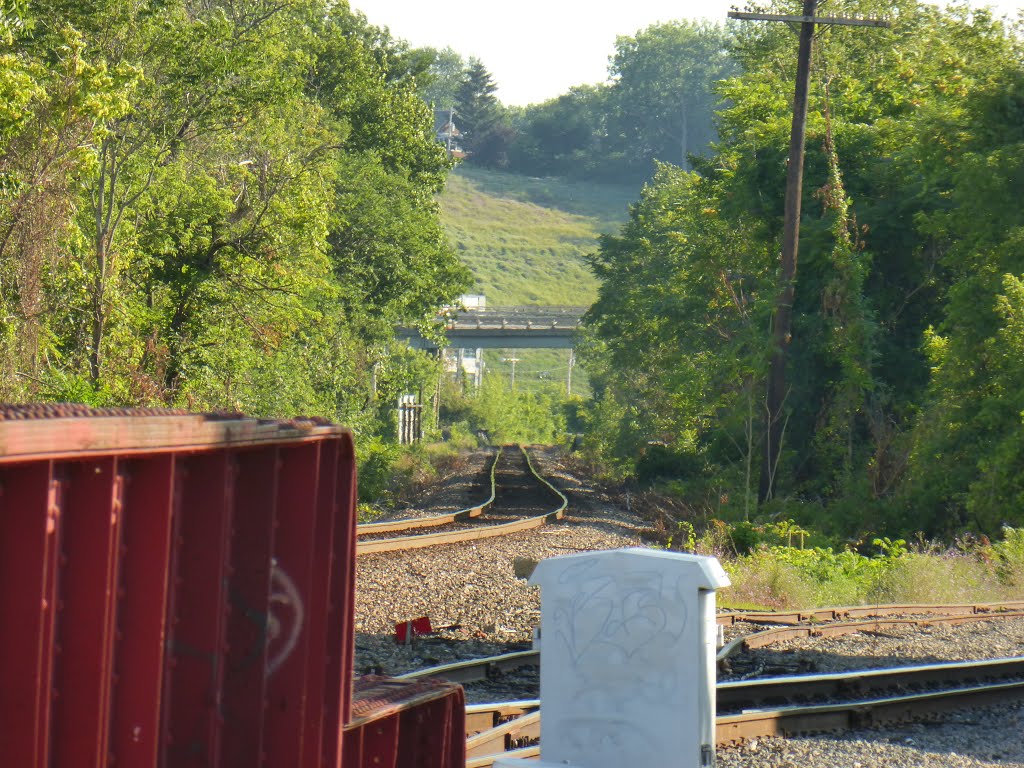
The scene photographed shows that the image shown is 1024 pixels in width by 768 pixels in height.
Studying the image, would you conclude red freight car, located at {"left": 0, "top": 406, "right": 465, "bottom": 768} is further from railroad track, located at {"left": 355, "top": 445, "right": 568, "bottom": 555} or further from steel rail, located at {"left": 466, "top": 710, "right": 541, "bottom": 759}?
railroad track, located at {"left": 355, "top": 445, "right": 568, "bottom": 555}

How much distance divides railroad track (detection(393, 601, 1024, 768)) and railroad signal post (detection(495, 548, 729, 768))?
995mm

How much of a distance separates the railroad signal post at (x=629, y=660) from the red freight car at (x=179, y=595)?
98 centimetres

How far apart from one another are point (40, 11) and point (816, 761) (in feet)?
65.7

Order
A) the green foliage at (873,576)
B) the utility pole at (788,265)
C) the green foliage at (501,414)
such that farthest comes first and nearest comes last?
the green foliage at (501,414), the utility pole at (788,265), the green foliage at (873,576)

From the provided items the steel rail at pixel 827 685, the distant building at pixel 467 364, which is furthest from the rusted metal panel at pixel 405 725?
the distant building at pixel 467 364

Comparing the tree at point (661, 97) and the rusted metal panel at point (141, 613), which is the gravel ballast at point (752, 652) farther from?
the tree at point (661, 97)

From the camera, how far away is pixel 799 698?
29.7 feet

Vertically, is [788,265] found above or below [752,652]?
above

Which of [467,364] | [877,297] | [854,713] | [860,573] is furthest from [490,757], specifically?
[467,364]

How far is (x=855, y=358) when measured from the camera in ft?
87.0

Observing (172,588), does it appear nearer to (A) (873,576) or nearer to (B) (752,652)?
(B) (752,652)

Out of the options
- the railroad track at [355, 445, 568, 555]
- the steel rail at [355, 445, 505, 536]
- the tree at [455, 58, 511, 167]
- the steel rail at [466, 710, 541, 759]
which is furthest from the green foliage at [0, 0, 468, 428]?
the tree at [455, 58, 511, 167]

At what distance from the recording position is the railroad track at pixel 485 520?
1798 cm

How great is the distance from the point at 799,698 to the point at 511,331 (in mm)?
64486
